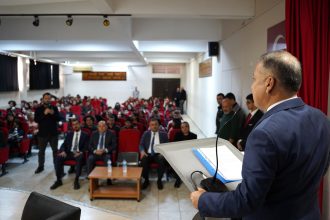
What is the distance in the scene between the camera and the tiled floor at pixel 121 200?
3.90 metres

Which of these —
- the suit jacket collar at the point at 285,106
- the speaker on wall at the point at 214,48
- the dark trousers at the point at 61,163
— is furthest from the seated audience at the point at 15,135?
the suit jacket collar at the point at 285,106

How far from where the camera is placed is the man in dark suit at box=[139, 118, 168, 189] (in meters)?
4.87

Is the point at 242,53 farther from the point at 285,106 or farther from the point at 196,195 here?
the point at 196,195

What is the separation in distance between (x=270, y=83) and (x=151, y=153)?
13.7 feet

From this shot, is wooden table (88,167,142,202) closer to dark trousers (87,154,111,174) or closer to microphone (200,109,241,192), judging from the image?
dark trousers (87,154,111,174)

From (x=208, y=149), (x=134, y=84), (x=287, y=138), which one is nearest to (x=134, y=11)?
(x=208, y=149)

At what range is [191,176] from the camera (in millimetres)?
1113

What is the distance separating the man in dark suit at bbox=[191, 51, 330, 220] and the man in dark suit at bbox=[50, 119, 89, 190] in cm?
420

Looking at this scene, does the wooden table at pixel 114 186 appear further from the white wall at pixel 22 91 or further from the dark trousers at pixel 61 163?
the white wall at pixel 22 91

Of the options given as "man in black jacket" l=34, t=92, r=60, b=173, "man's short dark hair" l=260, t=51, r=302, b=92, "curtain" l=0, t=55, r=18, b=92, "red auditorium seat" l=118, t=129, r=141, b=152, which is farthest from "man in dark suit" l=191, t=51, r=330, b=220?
"curtain" l=0, t=55, r=18, b=92

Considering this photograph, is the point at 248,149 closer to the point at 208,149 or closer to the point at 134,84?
the point at 208,149

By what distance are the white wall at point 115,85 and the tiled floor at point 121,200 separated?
12358 mm

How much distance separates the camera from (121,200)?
431 cm

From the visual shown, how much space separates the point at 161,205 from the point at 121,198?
0.65 metres
